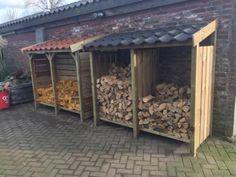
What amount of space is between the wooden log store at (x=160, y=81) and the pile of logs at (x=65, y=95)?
105cm

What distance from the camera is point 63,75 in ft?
24.2

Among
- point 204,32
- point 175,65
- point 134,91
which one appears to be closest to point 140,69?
point 134,91

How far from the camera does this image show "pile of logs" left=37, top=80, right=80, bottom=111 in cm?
657

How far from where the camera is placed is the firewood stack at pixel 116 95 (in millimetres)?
5238

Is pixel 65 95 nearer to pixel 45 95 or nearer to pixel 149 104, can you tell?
pixel 45 95

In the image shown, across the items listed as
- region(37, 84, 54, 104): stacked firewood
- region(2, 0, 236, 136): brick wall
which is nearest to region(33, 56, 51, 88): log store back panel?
region(37, 84, 54, 104): stacked firewood

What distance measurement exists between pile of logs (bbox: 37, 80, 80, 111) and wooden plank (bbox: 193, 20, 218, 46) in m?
3.77

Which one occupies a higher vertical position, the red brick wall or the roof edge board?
the roof edge board

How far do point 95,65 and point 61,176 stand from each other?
2.81 metres

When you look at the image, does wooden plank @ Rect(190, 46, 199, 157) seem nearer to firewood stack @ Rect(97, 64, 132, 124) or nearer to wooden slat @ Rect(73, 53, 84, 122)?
firewood stack @ Rect(97, 64, 132, 124)

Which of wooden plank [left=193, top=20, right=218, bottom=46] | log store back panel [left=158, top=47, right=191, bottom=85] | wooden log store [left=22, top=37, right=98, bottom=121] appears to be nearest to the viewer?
wooden plank [left=193, top=20, right=218, bottom=46]

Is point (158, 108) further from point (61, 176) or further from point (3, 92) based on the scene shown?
point (3, 92)

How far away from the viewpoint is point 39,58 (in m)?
7.68

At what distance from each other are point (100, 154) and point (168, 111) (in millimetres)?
1513
